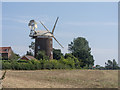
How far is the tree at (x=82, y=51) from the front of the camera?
205 ft

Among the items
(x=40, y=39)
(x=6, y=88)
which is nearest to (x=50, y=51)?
(x=40, y=39)

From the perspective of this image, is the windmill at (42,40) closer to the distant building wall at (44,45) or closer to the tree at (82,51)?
the distant building wall at (44,45)

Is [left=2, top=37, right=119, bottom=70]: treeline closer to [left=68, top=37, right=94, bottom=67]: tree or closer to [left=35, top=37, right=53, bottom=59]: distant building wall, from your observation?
[left=68, top=37, right=94, bottom=67]: tree

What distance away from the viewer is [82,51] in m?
63.7

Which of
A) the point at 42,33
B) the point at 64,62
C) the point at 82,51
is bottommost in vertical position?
the point at 64,62

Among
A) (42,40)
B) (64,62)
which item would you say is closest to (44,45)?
(42,40)

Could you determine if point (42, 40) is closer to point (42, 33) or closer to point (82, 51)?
point (42, 33)

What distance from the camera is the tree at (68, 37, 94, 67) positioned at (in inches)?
2458

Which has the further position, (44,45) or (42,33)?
(42,33)

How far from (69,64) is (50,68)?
6.64 metres

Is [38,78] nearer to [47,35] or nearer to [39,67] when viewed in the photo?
[39,67]

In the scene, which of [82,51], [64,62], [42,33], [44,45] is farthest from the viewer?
[82,51]

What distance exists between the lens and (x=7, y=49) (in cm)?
7081

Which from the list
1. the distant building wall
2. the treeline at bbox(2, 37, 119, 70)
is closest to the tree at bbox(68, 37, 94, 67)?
the treeline at bbox(2, 37, 119, 70)
